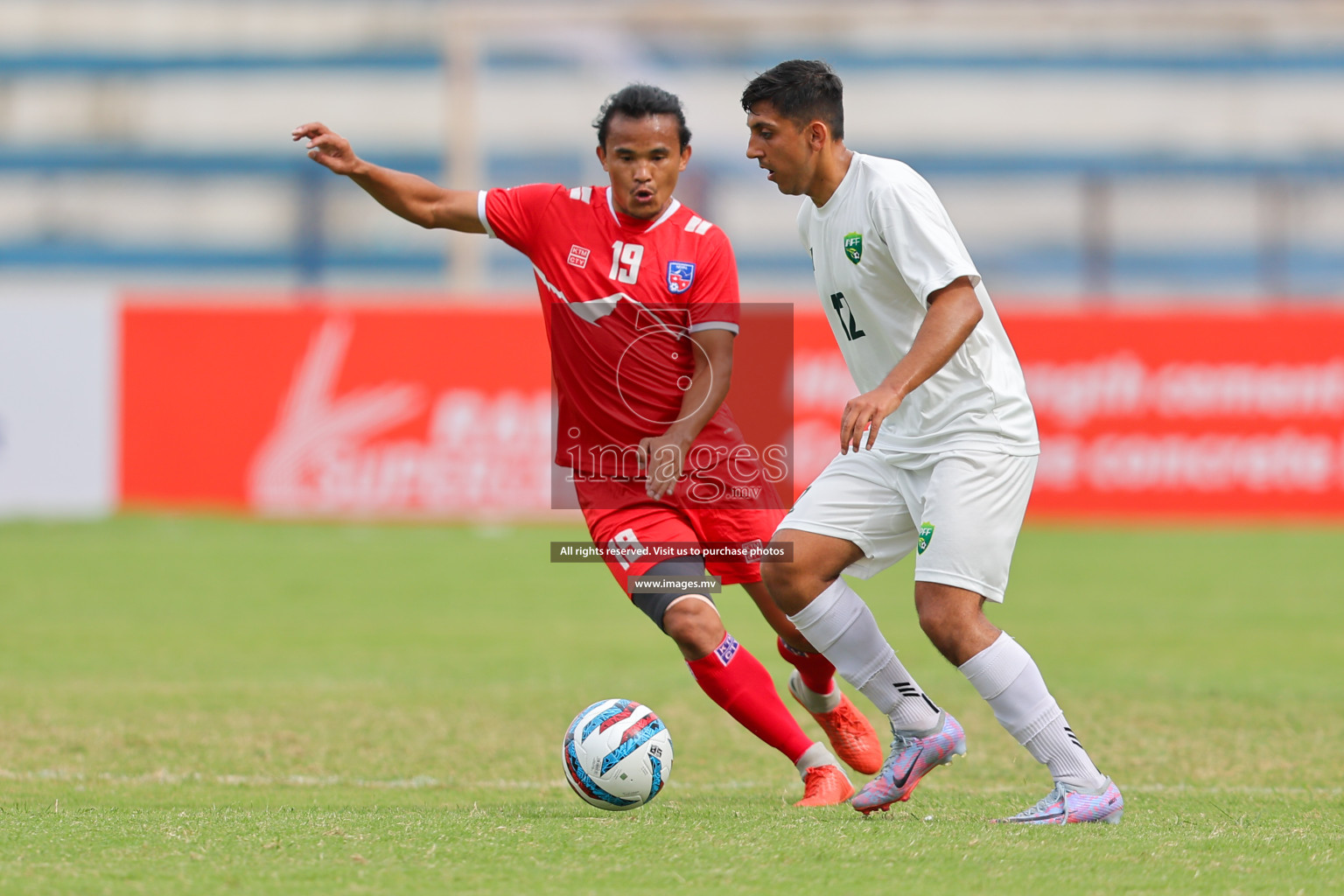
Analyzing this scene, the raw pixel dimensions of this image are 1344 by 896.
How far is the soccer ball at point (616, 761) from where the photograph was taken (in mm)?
5273

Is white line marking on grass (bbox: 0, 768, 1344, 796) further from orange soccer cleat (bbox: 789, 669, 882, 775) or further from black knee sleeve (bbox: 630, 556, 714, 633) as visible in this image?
black knee sleeve (bbox: 630, 556, 714, 633)

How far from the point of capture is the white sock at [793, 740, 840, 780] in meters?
5.62

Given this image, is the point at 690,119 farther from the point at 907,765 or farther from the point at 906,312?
the point at 907,765

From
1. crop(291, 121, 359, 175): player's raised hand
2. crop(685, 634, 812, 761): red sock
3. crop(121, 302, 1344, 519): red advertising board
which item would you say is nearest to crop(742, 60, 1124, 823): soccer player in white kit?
crop(685, 634, 812, 761): red sock

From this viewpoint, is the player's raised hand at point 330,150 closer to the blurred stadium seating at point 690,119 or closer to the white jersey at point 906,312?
the white jersey at point 906,312

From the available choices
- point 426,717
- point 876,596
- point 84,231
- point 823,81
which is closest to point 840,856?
point 823,81

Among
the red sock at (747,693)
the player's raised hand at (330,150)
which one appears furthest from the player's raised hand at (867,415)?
the player's raised hand at (330,150)

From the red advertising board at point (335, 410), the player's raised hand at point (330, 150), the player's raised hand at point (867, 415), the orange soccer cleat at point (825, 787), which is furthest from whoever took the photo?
the red advertising board at point (335, 410)

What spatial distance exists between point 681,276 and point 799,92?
93 cm

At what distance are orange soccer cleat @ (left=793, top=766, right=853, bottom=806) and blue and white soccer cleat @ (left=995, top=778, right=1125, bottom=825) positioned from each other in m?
0.70

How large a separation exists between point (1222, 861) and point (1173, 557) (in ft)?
30.1

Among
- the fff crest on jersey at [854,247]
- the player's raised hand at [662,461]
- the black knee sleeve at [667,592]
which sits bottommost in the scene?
the black knee sleeve at [667,592]

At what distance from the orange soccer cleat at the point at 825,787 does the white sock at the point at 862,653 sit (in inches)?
11.6

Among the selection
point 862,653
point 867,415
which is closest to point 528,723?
point 862,653
